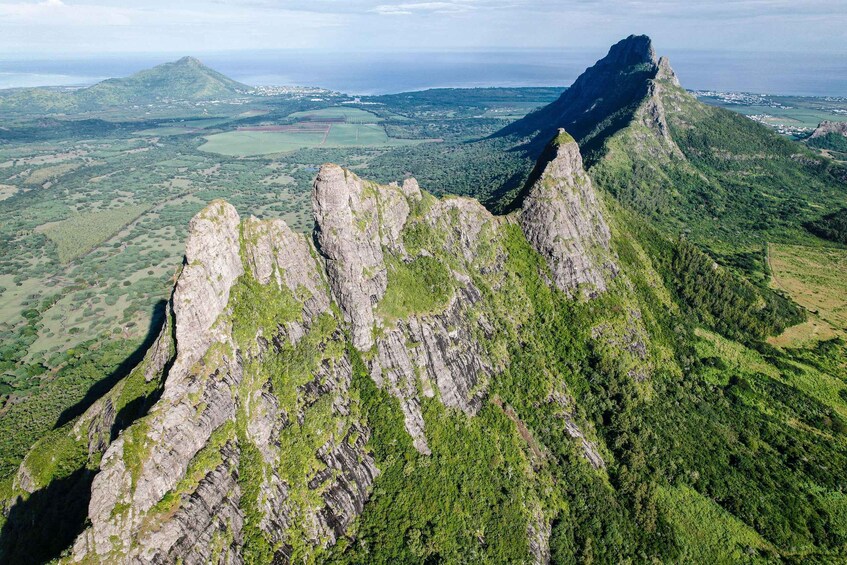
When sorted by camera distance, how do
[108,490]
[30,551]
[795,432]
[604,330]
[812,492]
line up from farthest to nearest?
[604,330], [795,432], [812,492], [30,551], [108,490]

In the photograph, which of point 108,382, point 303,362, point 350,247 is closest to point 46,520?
point 303,362

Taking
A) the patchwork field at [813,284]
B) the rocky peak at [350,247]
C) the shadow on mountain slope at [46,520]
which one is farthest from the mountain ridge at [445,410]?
the patchwork field at [813,284]

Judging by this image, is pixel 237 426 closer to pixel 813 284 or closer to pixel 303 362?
pixel 303 362

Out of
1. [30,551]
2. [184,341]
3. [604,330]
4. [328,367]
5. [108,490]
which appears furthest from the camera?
[604,330]

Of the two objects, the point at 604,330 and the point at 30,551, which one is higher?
the point at 604,330

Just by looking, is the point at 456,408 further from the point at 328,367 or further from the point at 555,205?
the point at 555,205

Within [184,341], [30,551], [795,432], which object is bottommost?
[795,432]

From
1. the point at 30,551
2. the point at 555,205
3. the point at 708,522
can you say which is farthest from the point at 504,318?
the point at 30,551
